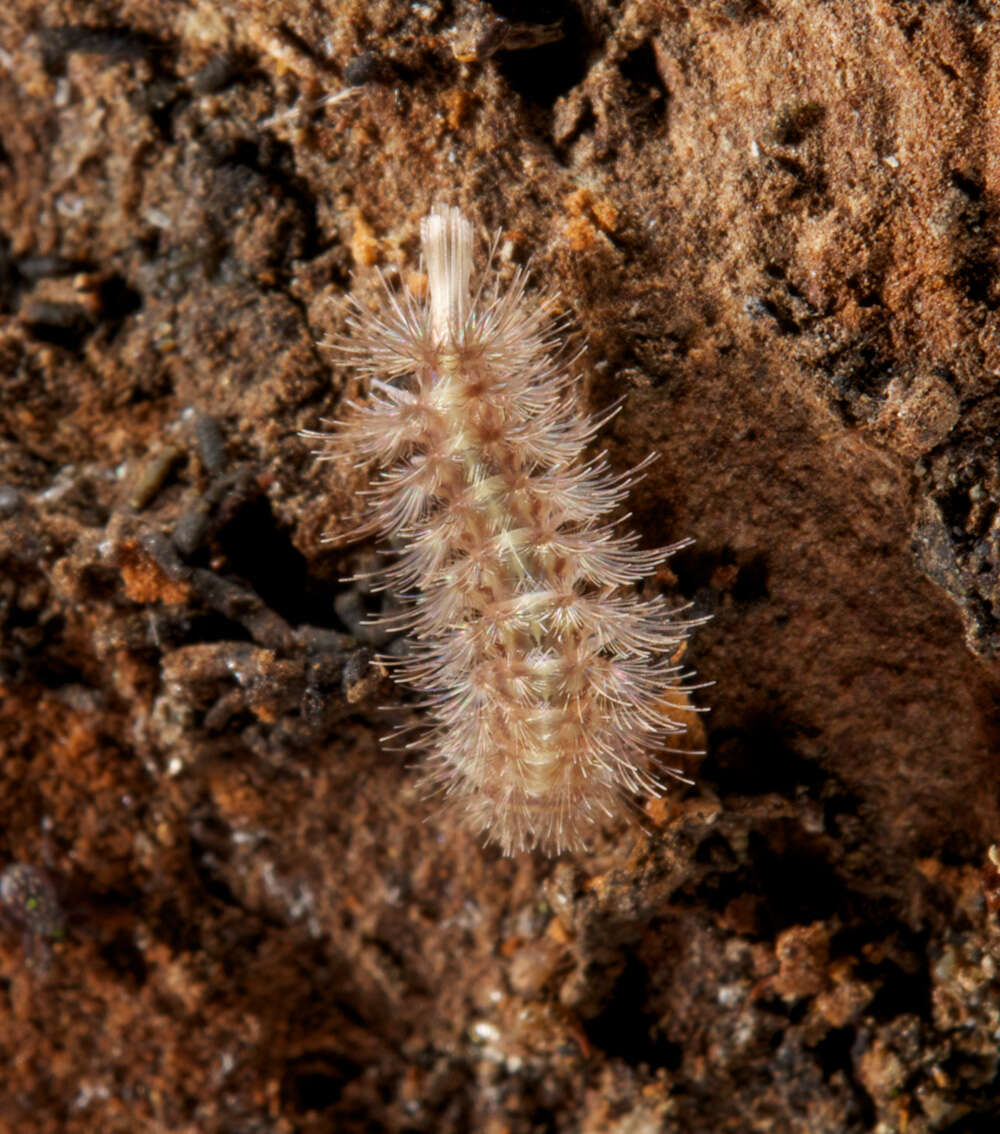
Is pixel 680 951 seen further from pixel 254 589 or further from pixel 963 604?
pixel 254 589

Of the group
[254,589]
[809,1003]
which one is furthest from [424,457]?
[809,1003]

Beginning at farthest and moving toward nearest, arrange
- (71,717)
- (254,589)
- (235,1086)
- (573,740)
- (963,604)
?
(235,1086)
(71,717)
(254,589)
(573,740)
(963,604)

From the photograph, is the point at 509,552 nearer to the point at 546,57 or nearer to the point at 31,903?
the point at 546,57

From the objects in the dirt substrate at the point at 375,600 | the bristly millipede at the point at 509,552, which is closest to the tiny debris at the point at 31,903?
the dirt substrate at the point at 375,600

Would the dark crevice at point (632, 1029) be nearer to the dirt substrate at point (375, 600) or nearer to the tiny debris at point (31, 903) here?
the dirt substrate at point (375, 600)

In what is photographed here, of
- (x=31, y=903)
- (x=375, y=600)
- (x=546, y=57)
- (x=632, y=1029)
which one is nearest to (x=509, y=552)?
(x=375, y=600)

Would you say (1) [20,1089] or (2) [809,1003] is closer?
(2) [809,1003]
